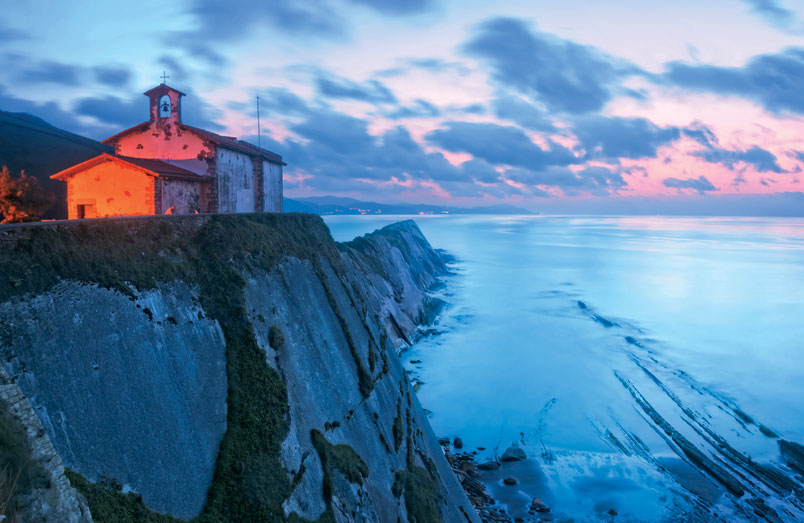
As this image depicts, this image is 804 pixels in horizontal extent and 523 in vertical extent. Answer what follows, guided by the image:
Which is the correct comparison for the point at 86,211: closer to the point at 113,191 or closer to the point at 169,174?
the point at 113,191

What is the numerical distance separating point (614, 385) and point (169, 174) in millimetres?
38399

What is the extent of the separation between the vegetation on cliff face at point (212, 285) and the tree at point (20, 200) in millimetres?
16436

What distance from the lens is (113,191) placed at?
22.5 meters

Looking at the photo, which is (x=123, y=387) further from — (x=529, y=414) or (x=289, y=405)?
(x=529, y=414)

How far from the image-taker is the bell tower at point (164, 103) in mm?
28641

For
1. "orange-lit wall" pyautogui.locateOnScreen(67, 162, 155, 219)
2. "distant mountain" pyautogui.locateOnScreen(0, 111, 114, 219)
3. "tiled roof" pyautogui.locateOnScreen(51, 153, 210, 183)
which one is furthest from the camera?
"distant mountain" pyautogui.locateOnScreen(0, 111, 114, 219)

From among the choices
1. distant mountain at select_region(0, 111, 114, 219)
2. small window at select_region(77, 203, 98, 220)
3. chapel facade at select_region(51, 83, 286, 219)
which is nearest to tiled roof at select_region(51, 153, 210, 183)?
chapel facade at select_region(51, 83, 286, 219)

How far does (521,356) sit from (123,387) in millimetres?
43438

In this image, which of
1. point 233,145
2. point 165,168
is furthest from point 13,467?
point 233,145

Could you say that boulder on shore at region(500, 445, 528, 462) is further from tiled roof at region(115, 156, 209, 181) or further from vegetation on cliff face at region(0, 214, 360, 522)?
tiled roof at region(115, 156, 209, 181)

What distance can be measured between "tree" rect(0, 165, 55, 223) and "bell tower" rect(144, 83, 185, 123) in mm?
7517

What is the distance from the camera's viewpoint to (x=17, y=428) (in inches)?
282

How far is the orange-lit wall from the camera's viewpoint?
73.6 feet

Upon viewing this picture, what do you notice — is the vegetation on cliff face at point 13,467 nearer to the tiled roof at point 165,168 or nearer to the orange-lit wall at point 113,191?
the orange-lit wall at point 113,191
